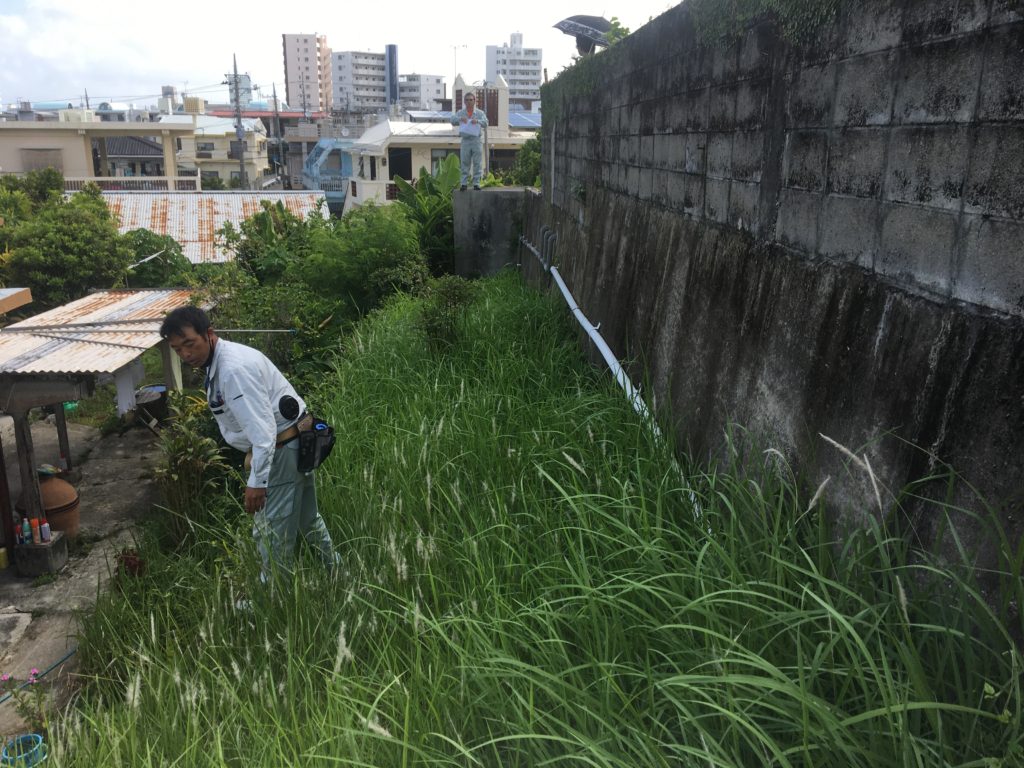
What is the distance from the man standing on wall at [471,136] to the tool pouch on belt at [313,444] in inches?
354

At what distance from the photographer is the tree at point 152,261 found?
58.2 feet

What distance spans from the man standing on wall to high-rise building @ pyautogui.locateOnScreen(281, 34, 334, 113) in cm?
13793

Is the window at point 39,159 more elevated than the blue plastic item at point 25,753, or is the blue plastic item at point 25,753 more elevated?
the window at point 39,159

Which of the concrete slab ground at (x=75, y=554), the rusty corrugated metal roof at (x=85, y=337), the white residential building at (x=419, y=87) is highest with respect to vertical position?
the white residential building at (x=419, y=87)

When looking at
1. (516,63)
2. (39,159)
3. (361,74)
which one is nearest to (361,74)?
(361,74)

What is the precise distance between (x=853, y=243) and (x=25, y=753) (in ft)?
12.8

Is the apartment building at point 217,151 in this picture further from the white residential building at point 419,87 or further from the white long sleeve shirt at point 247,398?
the white residential building at point 419,87

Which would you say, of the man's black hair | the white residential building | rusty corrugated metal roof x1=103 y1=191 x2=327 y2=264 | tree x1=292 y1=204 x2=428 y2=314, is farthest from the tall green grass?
the white residential building

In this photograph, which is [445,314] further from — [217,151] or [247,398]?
[217,151]

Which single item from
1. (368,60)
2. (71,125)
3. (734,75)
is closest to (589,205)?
(734,75)

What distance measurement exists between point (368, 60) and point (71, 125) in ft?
368

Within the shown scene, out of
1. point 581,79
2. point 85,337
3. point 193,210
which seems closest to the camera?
point 581,79

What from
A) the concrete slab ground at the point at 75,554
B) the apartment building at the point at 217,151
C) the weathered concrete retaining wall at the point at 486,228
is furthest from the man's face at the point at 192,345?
the apartment building at the point at 217,151

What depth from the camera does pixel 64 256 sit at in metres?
16.1
